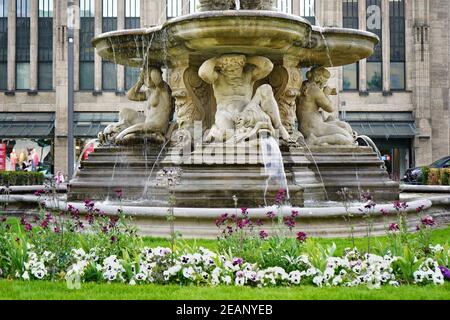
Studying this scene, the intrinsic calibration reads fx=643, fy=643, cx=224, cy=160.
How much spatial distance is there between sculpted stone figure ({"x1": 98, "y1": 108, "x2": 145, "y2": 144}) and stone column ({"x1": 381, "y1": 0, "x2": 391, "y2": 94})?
114 feet

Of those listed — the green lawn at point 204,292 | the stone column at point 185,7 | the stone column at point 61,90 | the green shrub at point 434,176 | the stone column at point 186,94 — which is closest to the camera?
the green lawn at point 204,292

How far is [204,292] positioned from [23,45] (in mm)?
44274

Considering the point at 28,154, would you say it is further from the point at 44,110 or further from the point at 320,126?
the point at 320,126

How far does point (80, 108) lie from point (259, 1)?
33.8m

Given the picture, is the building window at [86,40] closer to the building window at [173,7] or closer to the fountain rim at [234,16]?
the building window at [173,7]

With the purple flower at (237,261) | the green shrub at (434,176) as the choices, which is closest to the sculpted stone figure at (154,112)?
the purple flower at (237,261)

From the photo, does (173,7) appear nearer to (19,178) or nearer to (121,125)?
(19,178)

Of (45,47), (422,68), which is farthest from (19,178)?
(422,68)

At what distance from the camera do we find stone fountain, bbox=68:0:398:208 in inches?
405

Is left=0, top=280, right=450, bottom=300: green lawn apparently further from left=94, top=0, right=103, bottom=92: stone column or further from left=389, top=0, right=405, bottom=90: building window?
left=389, top=0, right=405, bottom=90: building window

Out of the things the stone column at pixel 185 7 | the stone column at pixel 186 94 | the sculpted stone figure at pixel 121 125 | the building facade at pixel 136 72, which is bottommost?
the sculpted stone figure at pixel 121 125

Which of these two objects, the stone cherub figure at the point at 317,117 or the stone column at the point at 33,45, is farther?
the stone column at the point at 33,45

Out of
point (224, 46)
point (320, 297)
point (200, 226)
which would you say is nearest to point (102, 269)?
point (320, 297)

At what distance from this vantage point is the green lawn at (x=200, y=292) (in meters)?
5.11
